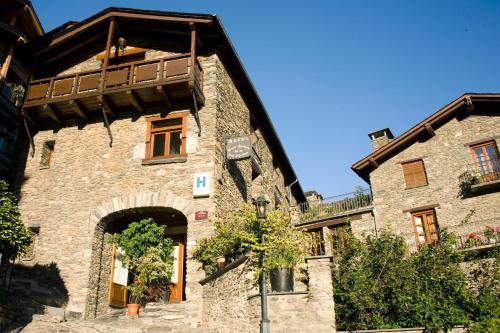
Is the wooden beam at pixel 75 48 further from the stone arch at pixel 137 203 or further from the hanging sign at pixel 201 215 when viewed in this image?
the hanging sign at pixel 201 215

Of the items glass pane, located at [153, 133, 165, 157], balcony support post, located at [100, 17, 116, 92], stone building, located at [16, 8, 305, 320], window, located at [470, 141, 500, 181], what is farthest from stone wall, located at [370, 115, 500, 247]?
balcony support post, located at [100, 17, 116, 92]

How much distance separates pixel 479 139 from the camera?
55.0ft

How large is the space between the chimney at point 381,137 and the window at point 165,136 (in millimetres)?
11377

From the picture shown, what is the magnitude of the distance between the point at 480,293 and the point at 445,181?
629 centimetres

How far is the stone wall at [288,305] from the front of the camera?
7.95 m

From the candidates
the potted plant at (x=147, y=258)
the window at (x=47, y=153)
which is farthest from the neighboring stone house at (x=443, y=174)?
the window at (x=47, y=153)

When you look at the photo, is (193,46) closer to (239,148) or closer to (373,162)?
(239,148)

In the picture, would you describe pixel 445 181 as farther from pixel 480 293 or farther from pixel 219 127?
pixel 219 127

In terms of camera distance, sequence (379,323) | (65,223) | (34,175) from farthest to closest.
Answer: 1. (34,175)
2. (65,223)
3. (379,323)

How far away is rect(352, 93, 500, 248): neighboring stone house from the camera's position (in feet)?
51.6

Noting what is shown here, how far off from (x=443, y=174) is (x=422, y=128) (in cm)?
219

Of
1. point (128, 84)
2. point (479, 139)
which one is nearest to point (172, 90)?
point (128, 84)

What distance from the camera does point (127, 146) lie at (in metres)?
13.0

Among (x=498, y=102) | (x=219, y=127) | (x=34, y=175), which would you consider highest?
(x=498, y=102)
